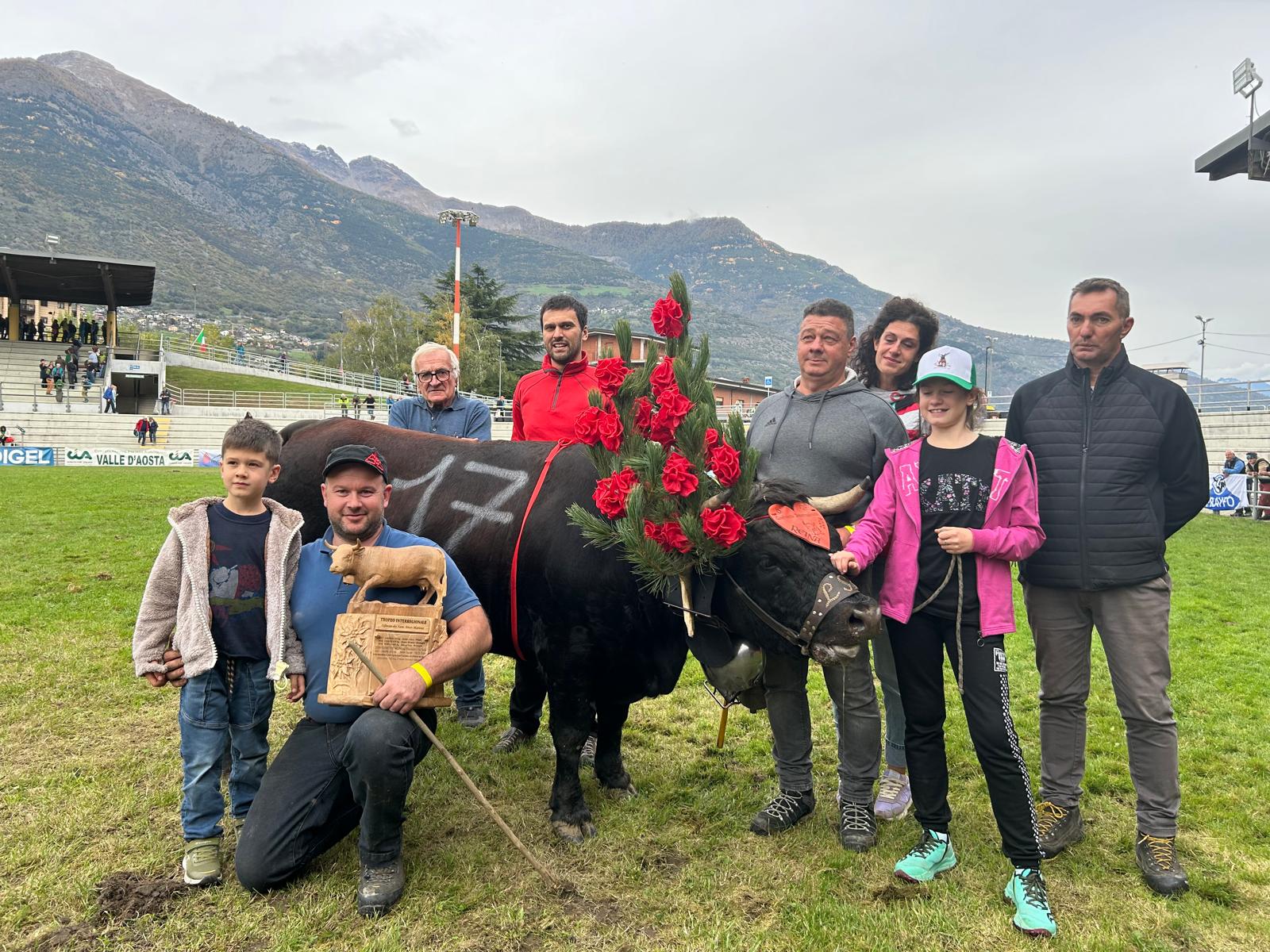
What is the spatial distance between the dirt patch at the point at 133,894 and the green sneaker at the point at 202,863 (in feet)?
0.20

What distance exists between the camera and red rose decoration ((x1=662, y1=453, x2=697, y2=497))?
336 cm

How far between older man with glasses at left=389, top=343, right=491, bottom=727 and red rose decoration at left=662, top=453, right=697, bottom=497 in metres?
2.22

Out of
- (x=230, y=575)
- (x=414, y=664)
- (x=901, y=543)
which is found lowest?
(x=414, y=664)

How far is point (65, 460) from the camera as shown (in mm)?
26672

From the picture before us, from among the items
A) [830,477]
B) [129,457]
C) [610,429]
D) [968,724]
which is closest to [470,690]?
[610,429]

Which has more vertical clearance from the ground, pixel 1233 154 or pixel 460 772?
pixel 1233 154

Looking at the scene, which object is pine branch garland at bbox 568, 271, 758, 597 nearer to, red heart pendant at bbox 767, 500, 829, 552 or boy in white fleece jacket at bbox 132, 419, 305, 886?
red heart pendant at bbox 767, 500, 829, 552

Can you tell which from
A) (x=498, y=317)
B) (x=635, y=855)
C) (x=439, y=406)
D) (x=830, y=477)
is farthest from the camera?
(x=498, y=317)

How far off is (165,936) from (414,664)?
1.32m

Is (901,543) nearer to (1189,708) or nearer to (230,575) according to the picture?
(230,575)

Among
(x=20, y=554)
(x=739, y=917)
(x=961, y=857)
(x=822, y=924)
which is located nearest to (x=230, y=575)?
(x=739, y=917)

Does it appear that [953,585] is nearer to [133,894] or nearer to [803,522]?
[803,522]

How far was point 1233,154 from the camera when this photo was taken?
1970 cm

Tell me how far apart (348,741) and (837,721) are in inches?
93.5
